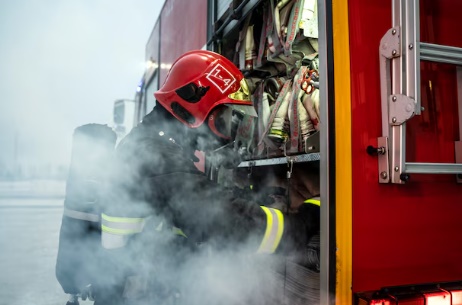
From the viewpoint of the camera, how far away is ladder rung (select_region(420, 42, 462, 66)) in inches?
44.8

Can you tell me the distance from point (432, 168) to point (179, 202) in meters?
0.96

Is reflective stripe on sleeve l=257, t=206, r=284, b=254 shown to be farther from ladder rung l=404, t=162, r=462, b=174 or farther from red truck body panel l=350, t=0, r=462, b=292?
ladder rung l=404, t=162, r=462, b=174

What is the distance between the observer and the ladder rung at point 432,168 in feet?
3.63

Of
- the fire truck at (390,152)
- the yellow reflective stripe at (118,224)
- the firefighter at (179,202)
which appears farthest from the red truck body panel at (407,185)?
the yellow reflective stripe at (118,224)

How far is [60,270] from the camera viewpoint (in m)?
1.90

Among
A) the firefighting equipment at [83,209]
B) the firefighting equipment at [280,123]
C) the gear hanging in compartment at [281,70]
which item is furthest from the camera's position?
the firefighting equipment at [280,123]

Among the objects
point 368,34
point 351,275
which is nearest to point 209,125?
point 368,34

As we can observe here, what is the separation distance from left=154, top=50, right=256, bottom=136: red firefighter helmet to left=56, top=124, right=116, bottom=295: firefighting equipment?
0.44 metres

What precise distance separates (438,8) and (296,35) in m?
1.04

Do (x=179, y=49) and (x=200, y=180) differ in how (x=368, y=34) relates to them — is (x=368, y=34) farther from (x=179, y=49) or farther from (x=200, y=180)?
(x=179, y=49)

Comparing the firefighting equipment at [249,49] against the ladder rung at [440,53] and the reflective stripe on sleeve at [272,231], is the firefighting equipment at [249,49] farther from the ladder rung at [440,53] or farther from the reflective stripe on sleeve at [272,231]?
the ladder rung at [440,53]

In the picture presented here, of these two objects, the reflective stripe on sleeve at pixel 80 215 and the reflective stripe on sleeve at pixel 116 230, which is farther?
the reflective stripe on sleeve at pixel 80 215

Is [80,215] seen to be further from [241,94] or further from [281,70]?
[281,70]

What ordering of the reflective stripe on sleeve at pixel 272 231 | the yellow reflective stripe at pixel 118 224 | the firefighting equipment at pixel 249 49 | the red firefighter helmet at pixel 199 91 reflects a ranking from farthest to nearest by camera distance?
1. the firefighting equipment at pixel 249 49
2. the red firefighter helmet at pixel 199 91
3. the yellow reflective stripe at pixel 118 224
4. the reflective stripe on sleeve at pixel 272 231
